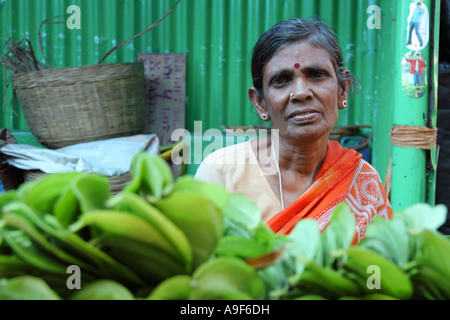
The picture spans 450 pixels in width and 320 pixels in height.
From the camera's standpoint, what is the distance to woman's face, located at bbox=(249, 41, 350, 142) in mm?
1729

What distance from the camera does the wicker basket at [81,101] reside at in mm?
3061

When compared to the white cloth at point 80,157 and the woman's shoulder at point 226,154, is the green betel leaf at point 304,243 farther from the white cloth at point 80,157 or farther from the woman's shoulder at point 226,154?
the white cloth at point 80,157

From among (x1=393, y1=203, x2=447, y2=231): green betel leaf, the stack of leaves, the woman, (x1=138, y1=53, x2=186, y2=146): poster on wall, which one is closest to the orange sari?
the woman

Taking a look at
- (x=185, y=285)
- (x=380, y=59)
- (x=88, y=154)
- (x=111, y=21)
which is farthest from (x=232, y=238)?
(x=111, y=21)

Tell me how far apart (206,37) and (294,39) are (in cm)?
205

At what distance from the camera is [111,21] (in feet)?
12.4

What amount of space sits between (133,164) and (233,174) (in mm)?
1264

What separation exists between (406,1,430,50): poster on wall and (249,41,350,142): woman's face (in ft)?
2.21

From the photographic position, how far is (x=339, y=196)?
1773 millimetres

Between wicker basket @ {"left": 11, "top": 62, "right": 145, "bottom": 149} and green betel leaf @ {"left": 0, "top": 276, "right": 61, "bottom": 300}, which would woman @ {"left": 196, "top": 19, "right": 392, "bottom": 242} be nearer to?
green betel leaf @ {"left": 0, "top": 276, "right": 61, "bottom": 300}

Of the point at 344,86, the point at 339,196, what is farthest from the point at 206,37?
the point at 339,196

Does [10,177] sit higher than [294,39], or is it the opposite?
[294,39]

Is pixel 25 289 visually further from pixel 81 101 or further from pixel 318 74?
pixel 81 101

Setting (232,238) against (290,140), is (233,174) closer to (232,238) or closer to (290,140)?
(290,140)
